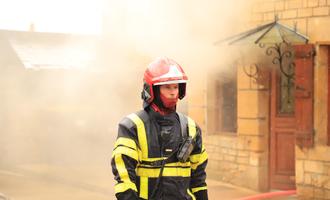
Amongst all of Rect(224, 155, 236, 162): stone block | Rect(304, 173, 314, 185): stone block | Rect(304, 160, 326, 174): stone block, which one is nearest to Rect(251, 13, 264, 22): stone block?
Rect(224, 155, 236, 162): stone block

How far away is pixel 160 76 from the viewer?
12.1 ft

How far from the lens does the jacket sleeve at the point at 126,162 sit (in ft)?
11.7

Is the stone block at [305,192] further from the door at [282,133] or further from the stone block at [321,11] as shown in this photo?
the stone block at [321,11]

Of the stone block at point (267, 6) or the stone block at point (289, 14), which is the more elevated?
A: the stone block at point (267, 6)

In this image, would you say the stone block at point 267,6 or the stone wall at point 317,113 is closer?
the stone wall at point 317,113

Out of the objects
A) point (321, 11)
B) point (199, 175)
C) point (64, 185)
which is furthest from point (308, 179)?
point (199, 175)

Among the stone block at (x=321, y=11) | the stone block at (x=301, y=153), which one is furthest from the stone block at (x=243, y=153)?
the stone block at (x=321, y=11)

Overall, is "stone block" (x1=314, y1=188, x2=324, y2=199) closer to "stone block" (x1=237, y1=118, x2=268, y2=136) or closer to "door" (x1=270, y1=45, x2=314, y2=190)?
"door" (x1=270, y1=45, x2=314, y2=190)

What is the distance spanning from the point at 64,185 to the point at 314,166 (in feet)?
14.5

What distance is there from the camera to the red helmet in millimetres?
3699

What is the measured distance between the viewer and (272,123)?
33.1 ft

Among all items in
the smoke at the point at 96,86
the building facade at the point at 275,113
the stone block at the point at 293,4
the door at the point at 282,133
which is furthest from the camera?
the smoke at the point at 96,86

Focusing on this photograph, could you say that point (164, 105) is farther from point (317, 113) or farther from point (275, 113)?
point (275, 113)

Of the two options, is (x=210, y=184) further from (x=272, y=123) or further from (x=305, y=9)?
(x=305, y=9)
